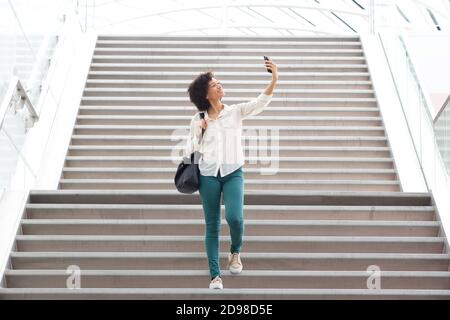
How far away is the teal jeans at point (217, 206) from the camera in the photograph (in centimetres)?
620

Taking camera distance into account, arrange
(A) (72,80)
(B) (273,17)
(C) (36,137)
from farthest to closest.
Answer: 1. (B) (273,17)
2. (A) (72,80)
3. (C) (36,137)

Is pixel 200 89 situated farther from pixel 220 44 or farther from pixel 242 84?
pixel 220 44

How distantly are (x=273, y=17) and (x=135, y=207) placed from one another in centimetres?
2622

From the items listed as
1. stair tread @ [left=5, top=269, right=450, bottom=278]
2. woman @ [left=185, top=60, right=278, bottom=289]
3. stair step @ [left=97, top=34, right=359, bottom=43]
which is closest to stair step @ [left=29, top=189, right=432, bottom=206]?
stair tread @ [left=5, top=269, right=450, bottom=278]

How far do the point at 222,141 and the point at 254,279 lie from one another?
3.36 ft

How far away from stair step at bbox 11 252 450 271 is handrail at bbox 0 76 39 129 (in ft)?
3.66

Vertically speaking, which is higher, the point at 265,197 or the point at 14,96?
the point at 14,96

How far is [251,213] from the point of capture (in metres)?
7.46

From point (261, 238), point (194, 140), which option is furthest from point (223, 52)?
point (194, 140)

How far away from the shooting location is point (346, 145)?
9344mm

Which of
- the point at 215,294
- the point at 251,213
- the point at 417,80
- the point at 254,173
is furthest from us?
the point at 417,80

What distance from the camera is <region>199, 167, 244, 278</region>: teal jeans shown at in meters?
6.20
